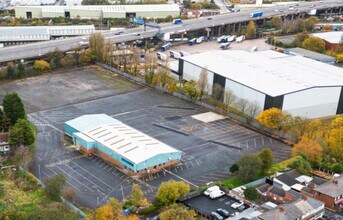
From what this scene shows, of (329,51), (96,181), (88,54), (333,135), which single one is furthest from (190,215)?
(329,51)

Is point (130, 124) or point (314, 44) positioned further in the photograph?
point (314, 44)

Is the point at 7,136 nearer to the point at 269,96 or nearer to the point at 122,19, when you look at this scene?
the point at 269,96

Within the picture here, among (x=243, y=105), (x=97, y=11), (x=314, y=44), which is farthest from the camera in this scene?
(x=97, y=11)

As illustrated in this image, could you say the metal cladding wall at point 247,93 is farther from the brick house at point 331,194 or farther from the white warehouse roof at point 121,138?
the brick house at point 331,194

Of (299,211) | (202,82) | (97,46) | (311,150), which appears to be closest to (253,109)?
(202,82)

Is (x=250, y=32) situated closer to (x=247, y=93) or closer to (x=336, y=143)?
(x=247, y=93)

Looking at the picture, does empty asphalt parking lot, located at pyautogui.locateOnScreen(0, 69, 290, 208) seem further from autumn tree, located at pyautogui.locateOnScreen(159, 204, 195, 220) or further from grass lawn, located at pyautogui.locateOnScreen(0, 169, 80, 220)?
autumn tree, located at pyautogui.locateOnScreen(159, 204, 195, 220)
